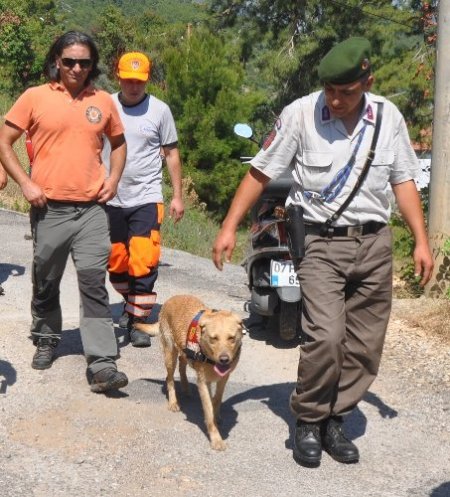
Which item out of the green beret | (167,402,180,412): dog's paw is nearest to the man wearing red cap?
(167,402,180,412): dog's paw

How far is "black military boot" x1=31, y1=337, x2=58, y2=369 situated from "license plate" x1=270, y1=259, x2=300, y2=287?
1641 mm

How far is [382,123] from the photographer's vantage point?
4.52m

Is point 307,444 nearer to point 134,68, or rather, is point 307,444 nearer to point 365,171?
point 365,171

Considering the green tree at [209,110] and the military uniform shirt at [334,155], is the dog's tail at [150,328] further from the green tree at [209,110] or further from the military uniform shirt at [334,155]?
the green tree at [209,110]

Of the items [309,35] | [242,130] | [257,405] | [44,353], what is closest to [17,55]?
[309,35]

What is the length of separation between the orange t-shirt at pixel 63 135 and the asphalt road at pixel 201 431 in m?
1.22

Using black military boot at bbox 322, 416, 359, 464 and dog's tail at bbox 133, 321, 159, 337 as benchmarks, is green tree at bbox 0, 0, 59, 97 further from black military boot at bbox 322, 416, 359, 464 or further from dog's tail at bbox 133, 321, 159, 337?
black military boot at bbox 322, 416, 359, 464

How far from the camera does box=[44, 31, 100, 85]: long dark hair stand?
17.8 feet

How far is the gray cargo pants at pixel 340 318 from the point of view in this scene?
449cm

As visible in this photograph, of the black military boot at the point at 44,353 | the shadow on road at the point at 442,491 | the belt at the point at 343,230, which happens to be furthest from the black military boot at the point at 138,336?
the shadow on road at the point at 442,491

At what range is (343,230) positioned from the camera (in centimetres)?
456

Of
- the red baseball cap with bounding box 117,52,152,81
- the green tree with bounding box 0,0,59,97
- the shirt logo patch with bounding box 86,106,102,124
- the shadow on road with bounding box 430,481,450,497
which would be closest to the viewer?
the shadow on road with bounding box 430,481,450,497

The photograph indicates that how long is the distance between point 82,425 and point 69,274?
4.39 m

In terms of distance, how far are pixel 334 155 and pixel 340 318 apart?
0.81 meters
